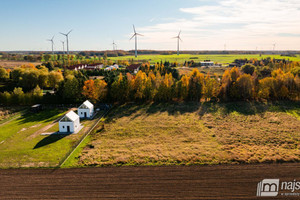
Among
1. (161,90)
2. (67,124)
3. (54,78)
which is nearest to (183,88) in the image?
(161,90)

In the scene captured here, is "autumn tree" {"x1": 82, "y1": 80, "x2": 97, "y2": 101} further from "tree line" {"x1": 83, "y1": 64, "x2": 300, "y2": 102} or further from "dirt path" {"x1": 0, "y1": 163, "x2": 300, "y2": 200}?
"dirt path" {"x1": 0, "y1": 163, "x2": 300, "y2": 200}

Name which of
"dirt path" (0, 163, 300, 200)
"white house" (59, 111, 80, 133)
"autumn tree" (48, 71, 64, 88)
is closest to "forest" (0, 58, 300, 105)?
"autumn tree" (48, 71, 64, 88)

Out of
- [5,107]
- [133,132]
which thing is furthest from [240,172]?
[5,107]

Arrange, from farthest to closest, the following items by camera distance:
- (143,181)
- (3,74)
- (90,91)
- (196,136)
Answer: (3,74)
(90,91)
(196,136)
(143,181)

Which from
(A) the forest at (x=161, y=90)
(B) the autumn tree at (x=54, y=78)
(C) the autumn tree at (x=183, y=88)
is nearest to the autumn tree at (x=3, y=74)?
(B) the autumn tree at (x=54, y=78)

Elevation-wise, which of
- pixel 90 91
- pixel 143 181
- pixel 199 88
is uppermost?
pixel 199 88

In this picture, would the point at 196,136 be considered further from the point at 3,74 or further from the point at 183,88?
the point at 3,74
